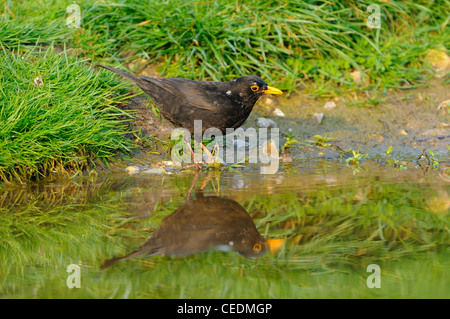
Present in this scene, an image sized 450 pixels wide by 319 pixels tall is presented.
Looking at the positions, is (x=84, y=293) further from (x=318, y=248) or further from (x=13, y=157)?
(x=13, y=157)

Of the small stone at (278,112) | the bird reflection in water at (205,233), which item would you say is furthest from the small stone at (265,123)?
the bird reflection in water at (205,233)

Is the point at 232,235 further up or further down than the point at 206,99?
further down

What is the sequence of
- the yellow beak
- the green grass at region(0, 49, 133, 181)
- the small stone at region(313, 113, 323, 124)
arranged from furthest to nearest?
the small stone at region(313, 113, 323, 124) → the green grass at region(0, 49, 133, 181) → the yellow beak

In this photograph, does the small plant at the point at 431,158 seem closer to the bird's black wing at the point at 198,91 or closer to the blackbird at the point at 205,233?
the bird's black wing at the point at 198,91

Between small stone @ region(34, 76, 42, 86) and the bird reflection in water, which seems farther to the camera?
small stone @ region(34, 76, 42, 86)

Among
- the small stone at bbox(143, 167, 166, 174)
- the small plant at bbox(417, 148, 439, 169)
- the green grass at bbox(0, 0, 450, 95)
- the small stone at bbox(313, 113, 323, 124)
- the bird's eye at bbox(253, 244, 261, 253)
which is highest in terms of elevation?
the green grass at bbox(0, 0, 450, 95)

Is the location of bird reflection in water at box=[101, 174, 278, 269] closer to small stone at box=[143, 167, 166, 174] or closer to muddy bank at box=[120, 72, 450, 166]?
small stone at box=[143, 167, 166, 174]

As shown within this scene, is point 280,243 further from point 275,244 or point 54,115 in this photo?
point 54,115

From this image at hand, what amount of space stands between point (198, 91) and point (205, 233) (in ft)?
7.34

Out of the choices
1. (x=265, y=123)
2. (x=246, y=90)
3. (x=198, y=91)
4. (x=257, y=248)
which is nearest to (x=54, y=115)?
(x=198, y=91)

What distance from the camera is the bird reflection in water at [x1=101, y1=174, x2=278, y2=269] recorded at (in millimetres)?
3506

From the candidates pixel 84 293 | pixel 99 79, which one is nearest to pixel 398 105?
pixel 99 79

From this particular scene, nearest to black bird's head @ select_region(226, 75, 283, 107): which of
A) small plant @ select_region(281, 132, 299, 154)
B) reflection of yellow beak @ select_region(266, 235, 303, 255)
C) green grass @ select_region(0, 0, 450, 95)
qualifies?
small plant @ select_region(281, 132, 299, 154)

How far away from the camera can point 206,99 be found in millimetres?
5621
